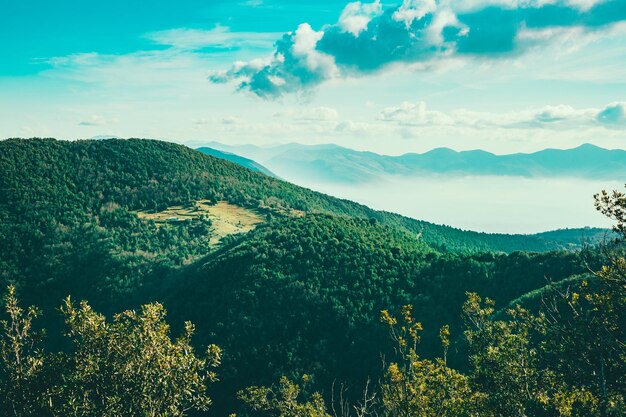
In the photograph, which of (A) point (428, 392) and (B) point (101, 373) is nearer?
(B) point (101, 373)

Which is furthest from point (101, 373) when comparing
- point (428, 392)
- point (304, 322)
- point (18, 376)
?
point (304, 322)

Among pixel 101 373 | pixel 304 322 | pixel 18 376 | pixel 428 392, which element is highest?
pixel 101 373

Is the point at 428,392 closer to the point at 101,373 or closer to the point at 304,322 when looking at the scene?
the point at 101,373

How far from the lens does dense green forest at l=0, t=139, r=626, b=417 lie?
21.3 metres

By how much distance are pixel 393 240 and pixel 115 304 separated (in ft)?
344

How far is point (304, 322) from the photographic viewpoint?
113250 millimetres

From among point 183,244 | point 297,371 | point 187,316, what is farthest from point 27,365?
point 183,244

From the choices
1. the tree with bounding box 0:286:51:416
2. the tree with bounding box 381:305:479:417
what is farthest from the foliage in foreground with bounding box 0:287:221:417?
the tree with bounding box 381:305:479:417

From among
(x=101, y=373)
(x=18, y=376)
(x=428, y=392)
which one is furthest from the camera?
(x=428, y=392)

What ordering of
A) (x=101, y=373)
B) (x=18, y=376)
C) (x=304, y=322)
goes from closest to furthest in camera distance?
1. (x=101, y=373)
2. (x=18, y=376)
3. (x=304, y=322)

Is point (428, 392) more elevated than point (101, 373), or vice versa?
point (101, 373)

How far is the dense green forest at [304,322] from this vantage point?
2131cm

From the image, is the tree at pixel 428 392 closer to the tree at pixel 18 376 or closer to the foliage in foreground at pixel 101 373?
the foliage in foreground at pixel 101 373

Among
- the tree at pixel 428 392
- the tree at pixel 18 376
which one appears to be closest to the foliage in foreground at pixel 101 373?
the tree at pixel 18 376
